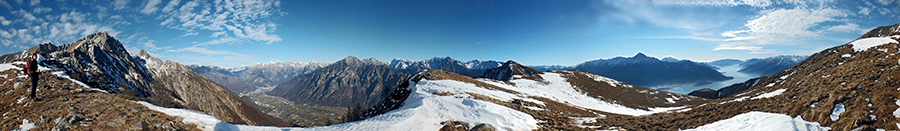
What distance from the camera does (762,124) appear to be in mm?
9406

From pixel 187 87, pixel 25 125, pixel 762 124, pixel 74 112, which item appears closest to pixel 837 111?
pixel 762 124

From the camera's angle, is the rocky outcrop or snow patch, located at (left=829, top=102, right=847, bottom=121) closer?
snow patch, located at (left=829, top=102, right=847, bottom=121)

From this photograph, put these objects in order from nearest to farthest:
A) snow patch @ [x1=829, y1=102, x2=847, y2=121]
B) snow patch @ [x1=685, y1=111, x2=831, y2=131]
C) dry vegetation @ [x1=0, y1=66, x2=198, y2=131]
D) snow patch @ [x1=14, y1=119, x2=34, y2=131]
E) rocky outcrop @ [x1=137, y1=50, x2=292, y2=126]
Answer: snow patch @ [x1=829, y1=102, x2=847, y2=121], snow patch @ [x1=685, y1=111, x2=831, y2=131], snow patch @ [x1=14, y1=119, x2=34, y2=131], dry vegetation @ [x1=0, y1=66, x2=198, y2=131], rocky outcrop @ [x1=137, y1=50, x2=292, y2=126]

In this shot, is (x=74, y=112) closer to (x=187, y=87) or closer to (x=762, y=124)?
(x=762, y=124)

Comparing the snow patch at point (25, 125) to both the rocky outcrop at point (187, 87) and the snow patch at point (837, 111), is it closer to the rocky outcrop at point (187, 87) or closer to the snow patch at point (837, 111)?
the snow patch at point (837, 111)

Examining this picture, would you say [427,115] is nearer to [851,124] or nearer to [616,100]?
[851,124]

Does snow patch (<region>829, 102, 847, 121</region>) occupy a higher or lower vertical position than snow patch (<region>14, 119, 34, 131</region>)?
higher

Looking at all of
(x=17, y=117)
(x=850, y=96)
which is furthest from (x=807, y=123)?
(x=17, y=117)

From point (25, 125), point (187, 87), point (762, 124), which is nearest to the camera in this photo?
point (762, 124)

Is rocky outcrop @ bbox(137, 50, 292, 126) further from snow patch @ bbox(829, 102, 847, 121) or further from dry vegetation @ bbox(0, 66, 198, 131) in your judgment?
snow patch @ bbox(829, 102, 847, 121)

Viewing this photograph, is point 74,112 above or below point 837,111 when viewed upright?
below

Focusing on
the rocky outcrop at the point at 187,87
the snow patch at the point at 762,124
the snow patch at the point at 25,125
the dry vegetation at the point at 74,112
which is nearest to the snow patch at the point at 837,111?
the snow patch at the point at 762,124

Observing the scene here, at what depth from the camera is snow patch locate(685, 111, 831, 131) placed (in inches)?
327

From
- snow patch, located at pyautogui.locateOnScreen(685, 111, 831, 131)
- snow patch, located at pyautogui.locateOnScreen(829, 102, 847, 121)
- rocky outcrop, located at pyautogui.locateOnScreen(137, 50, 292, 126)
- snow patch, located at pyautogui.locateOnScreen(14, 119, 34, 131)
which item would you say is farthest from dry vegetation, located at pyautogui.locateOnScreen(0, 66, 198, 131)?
rocky outcrop, located at pyautogui.locateOnScreen(137, 50, 292, 126)
